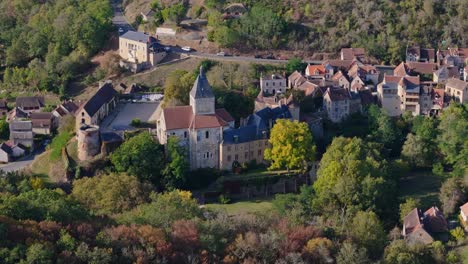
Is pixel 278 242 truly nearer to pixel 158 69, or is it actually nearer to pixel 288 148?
pixel 288 148

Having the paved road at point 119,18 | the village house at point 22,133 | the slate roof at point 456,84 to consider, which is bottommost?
the village house at point 22,133

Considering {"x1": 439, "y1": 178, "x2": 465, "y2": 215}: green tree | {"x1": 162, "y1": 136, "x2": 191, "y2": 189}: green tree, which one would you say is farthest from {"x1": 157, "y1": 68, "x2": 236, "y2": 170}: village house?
{"x1": 439, "y1": 178, "x2": 465, "y2": 215}: green tree

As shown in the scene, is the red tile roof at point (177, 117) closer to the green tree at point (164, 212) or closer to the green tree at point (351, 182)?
the green tree at point (164, 212)

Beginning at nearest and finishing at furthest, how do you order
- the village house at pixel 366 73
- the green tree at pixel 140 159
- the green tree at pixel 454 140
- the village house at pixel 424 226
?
the village house at pixel 424 226 → the green tree at pixel 140 159 → the green tree at pixel 454 140 → the village house at pixel 366 73

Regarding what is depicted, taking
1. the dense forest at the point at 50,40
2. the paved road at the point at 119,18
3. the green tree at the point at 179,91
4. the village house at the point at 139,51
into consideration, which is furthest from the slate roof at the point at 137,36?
the green tree at the point at 179,91

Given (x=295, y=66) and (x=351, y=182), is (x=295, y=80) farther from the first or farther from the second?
(x=351, y=182)

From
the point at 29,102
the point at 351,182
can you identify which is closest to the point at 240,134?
the point at 351,182
